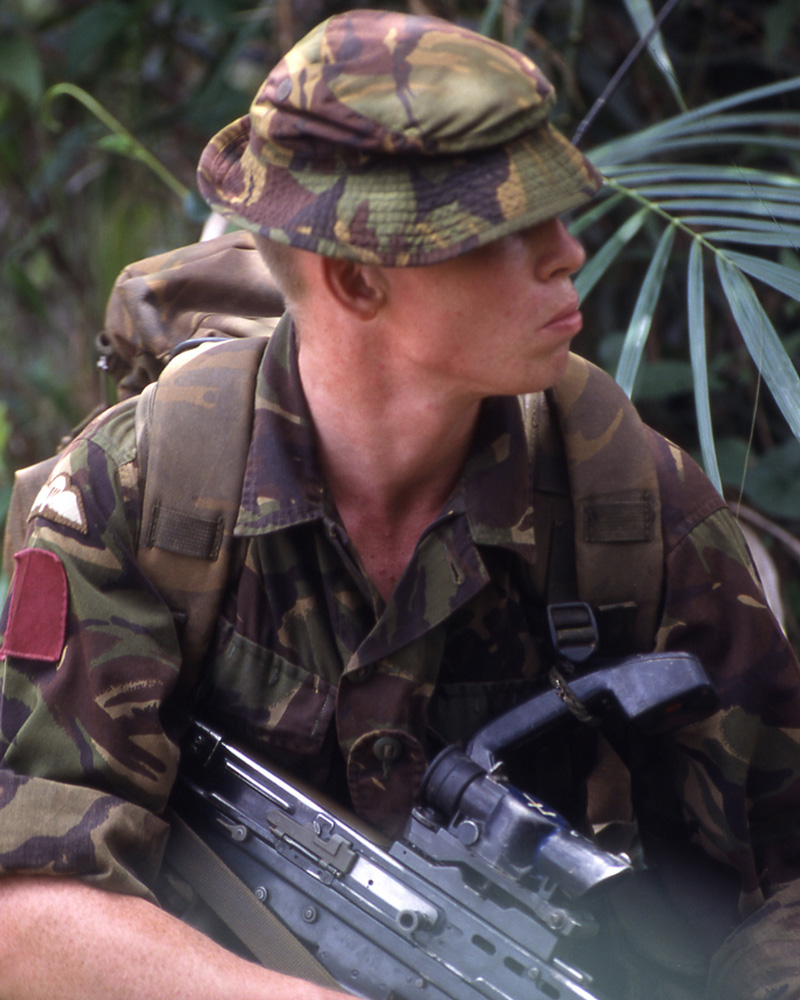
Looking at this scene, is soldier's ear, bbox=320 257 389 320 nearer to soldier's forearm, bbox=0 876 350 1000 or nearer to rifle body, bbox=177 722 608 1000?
rifle body, bbox=177 722 608 1000

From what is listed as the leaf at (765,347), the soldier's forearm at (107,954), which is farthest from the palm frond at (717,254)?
the soldier's forearm at (107,954)

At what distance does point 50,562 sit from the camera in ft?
4.33

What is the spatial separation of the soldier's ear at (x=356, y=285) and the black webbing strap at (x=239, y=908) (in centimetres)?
68

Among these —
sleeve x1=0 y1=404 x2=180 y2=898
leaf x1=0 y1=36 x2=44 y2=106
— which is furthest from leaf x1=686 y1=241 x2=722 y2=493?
leaf x1=0 y1=36 x2=44 y2=106

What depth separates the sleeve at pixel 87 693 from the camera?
1.25m

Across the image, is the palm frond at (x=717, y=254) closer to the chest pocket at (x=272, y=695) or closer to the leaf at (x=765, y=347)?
Answer: the leaf at (x=765, y=347)

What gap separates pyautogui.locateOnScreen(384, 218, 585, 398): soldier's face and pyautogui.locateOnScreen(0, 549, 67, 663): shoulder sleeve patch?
20.0 inches

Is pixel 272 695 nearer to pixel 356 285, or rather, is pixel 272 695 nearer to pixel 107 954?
pixel 107 954

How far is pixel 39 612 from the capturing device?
1.31 m

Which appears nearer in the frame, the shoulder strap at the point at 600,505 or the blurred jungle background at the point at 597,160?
the shoulder strap at the point at 600,505

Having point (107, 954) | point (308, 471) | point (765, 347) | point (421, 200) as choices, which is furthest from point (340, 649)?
point (765, 347)

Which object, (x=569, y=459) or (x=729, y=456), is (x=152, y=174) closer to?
(x=729, y=456)

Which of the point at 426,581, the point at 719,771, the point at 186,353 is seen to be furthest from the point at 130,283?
the point at 719,771

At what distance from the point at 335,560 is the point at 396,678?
168 mm
